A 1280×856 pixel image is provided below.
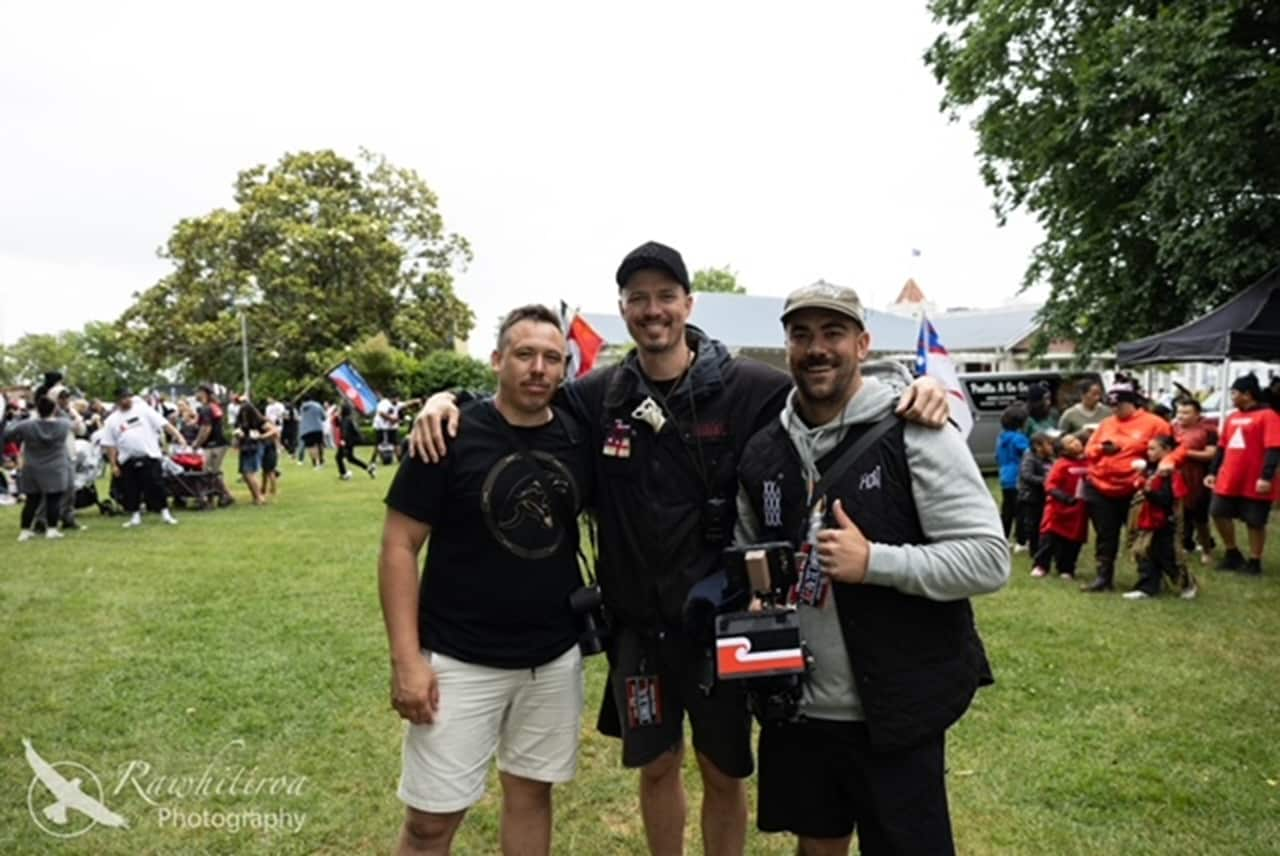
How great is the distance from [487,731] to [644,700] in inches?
20.8

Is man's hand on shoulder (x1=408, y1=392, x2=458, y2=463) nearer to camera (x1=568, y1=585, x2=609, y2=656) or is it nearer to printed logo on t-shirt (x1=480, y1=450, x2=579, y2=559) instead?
printed logo on t-shirt (x1=480, y1=450, x2=579, y2=559)

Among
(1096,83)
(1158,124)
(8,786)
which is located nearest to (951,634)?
(8,786)

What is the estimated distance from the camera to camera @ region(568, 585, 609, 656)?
2.75m

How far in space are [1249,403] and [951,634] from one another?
8783 millimetres

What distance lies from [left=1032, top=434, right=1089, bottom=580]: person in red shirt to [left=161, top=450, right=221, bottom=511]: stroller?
1249 centimetres

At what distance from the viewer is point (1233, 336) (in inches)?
387

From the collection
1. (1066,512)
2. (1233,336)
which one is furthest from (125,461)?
(1233,336)

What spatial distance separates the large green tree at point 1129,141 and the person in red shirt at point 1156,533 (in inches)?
264

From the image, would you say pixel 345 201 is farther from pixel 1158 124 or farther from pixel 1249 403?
pixel 1249 403

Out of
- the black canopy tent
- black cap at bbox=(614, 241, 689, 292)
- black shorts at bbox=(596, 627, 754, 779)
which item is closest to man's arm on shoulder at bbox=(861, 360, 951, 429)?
black cap at bbox=(614, 241, 689, 292)

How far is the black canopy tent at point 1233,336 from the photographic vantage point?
984 cm

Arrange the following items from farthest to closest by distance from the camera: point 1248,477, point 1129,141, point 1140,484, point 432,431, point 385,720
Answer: point 1129,141
point 1248,477
point 1140,484
point 385,720
point 432,431

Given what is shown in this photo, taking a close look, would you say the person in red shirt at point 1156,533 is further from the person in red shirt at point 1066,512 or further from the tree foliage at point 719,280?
the tree foliage at point 719,280

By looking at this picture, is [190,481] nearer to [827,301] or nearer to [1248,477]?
[827,301]
